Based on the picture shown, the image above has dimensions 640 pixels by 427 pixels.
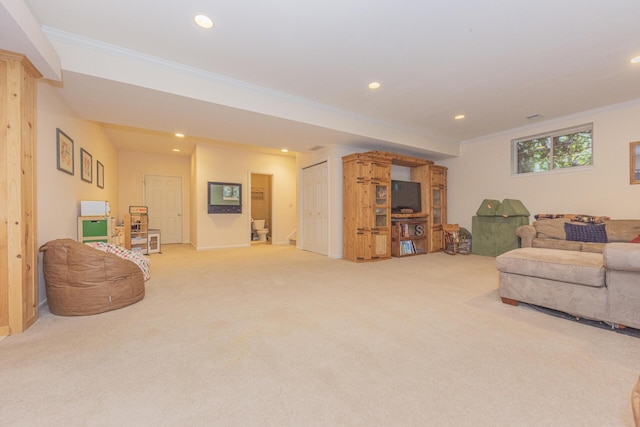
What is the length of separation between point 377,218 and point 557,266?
3.07 metres

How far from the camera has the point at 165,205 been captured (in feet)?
25.0

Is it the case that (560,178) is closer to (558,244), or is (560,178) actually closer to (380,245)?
(558,244)

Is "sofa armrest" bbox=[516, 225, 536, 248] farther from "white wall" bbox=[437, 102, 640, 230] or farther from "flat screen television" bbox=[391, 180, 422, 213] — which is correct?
"flat screen television" bbox=[391, 180, 422, 213]

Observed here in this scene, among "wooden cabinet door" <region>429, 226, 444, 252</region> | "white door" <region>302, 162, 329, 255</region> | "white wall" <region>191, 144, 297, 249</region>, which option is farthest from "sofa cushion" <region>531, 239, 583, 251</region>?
"white wall" <region>191, 144, 297, 249</region>

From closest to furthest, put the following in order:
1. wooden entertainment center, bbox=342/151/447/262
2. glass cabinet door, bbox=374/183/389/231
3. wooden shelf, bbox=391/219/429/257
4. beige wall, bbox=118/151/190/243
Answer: wooden entertainment center, bbox=342/151/447/262 < glass cabinet door, bbox=374/183/389/231 < wooden shelf, bbox=391/219/429/257 < beige wall, bbox=118/151/190/243

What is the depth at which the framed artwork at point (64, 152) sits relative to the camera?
2.95 meters

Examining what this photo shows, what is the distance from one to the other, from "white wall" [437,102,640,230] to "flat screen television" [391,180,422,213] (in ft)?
3.59

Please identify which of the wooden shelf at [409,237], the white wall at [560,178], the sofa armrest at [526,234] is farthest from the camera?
the wooden shelf at [409,237]

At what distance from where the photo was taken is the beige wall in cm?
712

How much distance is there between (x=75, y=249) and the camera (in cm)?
237

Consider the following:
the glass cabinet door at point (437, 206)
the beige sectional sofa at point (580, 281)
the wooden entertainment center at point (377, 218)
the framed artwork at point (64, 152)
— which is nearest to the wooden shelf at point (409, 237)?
the wooden entertainment center at point (377, 218)

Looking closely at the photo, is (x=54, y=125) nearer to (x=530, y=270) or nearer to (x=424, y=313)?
(x=424, y=313)

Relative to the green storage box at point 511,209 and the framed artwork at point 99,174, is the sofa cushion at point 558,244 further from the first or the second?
the framed artwork at point 99,174

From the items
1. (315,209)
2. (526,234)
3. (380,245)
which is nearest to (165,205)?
(315,209)
